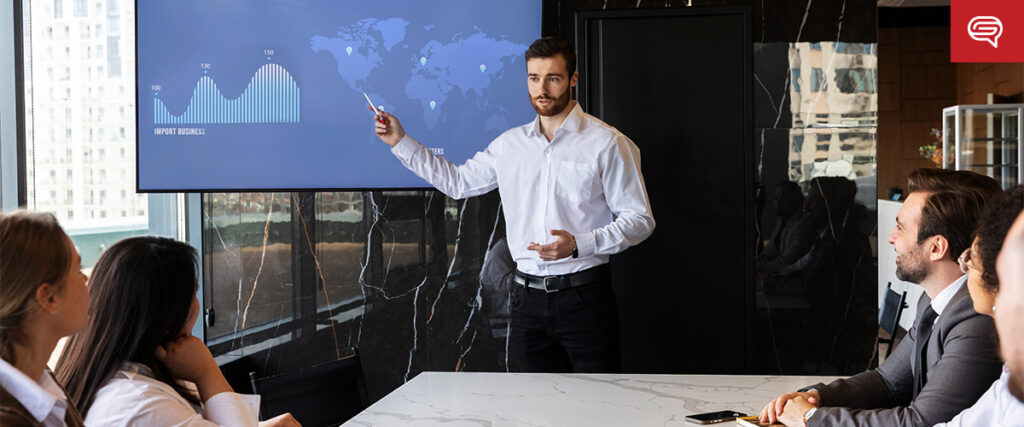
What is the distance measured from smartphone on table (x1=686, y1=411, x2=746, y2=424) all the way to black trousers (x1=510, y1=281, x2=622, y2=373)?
124cm

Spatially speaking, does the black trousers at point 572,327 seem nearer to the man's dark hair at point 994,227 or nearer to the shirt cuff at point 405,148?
the shirt cuff at point 405,148

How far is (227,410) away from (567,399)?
856 mm

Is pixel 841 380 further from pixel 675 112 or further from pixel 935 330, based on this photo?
pixel 675 112

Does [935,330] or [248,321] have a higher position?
[935,330]

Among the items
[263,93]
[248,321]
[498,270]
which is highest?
[263,93]

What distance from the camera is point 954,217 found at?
201 centimetres

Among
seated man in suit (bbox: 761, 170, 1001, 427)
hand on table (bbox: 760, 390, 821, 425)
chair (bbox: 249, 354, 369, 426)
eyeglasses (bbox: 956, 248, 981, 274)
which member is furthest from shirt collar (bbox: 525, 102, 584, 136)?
eyeglasses (bbox: 956, 248, 981, 274)

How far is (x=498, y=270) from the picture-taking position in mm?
4008

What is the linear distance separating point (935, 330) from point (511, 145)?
1912 millimetres

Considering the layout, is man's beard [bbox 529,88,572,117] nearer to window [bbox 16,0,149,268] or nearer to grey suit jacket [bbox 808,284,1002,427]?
grey suit jacket [bbox 808,284,1002,427]

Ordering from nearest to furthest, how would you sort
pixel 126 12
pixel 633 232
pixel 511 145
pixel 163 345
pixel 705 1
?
pixel 163 345
pixel 633 232
pixel 511 145
pixel 705 1
pixel 126 12

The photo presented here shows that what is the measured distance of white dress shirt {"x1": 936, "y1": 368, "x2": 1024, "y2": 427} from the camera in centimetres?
139

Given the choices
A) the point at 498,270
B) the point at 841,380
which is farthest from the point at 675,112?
the point at 841,380

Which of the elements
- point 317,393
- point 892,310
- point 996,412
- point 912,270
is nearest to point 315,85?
point 317,393
